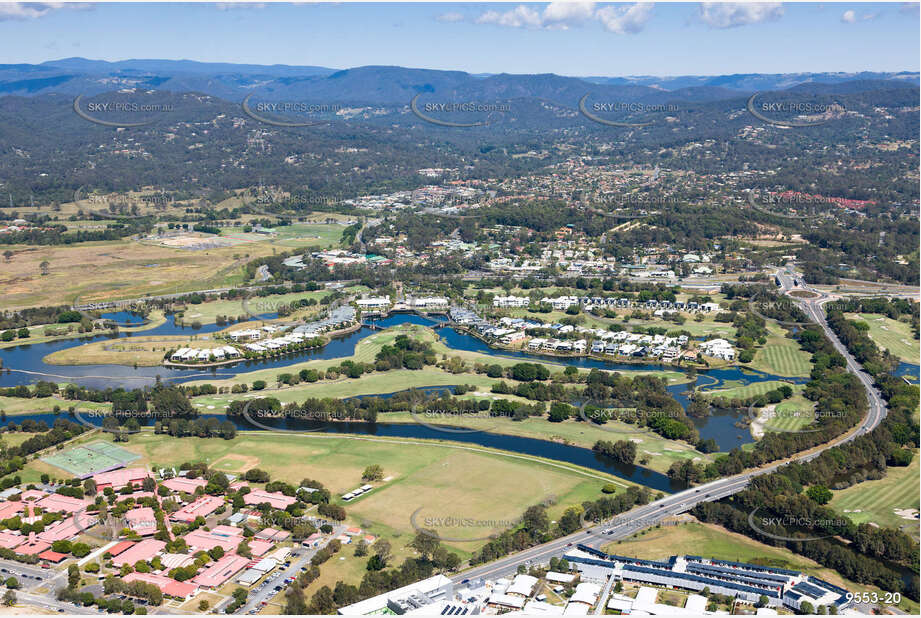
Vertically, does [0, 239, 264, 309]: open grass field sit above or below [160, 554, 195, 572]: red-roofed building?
below


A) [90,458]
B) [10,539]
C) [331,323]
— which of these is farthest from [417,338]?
[10,539]

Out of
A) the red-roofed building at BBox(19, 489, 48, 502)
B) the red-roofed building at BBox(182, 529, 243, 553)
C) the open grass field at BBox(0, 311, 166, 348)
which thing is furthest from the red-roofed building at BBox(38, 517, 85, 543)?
the open grass field at BBox(0, 311, 166, 348)

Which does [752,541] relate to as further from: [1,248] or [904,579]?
[1,248]

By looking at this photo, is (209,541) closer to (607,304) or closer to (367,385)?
(367,385)

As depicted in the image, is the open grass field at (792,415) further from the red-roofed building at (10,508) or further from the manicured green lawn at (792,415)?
the red-roofed building at (10,508)

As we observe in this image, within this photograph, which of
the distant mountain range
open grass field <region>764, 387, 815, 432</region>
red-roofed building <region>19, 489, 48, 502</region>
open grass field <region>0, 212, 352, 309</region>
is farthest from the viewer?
the distant mountain range

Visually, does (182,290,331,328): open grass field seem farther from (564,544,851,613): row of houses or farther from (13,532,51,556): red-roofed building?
(564,544,851,613): row of houses
